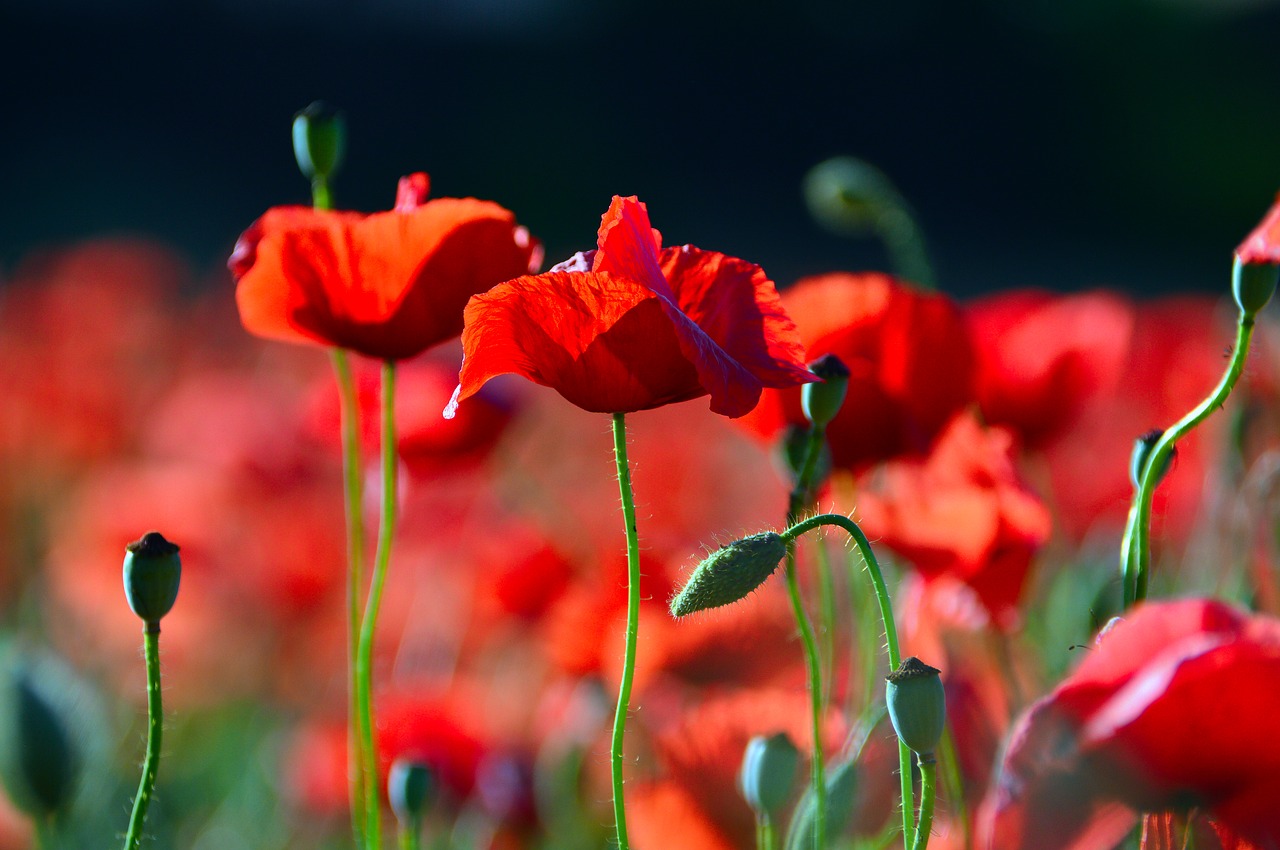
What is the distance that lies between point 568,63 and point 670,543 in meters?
5.52

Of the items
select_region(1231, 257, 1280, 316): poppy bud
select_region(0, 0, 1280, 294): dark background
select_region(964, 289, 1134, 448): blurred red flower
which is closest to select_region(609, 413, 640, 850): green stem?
select_region(1231, 257, 1280, 316): poppy bud

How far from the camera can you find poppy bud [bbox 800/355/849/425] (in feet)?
1.50

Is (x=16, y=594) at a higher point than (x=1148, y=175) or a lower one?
lower

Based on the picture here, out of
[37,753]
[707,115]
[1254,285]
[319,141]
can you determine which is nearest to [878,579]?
[1254,285]

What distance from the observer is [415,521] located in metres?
1.17

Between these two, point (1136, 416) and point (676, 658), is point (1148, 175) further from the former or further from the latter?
point (676, 658)

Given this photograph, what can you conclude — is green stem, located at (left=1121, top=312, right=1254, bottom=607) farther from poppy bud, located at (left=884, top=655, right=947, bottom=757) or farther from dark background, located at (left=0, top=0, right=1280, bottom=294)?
dark background, located at (left=0, top=0, right=1280, bottom=294)

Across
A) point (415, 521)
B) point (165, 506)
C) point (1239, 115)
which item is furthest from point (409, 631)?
point (1239, 115)

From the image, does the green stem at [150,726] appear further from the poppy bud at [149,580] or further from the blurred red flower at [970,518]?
the blurred red flower at [970,518]

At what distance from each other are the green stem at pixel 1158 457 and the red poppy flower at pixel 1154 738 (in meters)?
0.07

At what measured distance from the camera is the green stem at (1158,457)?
40 centimetres

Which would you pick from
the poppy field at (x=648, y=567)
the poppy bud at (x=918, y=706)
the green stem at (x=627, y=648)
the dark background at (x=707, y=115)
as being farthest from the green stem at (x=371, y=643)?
the dark background at (x=707, y=115)

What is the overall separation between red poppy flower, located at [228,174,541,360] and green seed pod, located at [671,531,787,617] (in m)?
0.15

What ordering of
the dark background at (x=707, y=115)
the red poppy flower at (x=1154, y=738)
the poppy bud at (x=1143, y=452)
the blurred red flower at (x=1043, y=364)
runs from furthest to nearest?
the dark background at (x=707, y=115)
the blurred red flower at (x=1043, y=364)
the poppy bud at (x=1143, y=452)
the red poppy flower at (x=1154, y=738)
